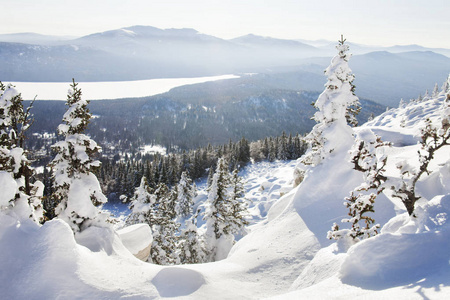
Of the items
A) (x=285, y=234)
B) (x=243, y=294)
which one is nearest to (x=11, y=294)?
(x=243, y=294)

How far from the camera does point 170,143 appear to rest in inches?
7849

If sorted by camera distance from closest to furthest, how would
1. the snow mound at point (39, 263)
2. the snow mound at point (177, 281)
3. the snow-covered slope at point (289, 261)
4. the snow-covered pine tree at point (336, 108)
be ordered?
the snow-covered slope at point (289, 261) → the snow mound at point (39, 263) → the snow mound at point (177, 281) → the snow-covered pine tree at point (336, 108)

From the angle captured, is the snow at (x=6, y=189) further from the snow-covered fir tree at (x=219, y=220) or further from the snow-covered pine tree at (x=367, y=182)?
the snow-covered fir tree at (x=219, y=220)

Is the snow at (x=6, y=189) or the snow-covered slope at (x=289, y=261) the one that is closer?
the snow-covered slope at (x=289, y=261)

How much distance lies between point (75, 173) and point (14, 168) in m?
2.72

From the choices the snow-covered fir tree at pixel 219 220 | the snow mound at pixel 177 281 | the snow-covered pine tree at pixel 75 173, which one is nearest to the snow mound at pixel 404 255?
the snow mound at pixel 177 281

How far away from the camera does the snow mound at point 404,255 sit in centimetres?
565

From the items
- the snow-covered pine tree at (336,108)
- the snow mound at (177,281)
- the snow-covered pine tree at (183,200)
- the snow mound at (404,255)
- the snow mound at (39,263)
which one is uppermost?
the snow-covered pine tree at (336,108)

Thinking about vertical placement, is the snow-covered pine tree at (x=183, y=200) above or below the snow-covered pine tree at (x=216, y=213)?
below

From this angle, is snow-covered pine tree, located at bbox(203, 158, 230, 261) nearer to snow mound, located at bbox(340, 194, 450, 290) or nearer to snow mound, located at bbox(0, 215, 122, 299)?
snow mound, located at bbox(0, 215, 122, 299)

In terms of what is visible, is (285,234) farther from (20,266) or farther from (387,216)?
(20,266)

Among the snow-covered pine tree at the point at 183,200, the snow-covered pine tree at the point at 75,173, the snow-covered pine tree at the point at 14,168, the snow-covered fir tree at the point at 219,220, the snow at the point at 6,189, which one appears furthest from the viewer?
the snow-covered pine tree at the point at 183,200

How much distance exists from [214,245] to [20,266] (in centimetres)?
1907

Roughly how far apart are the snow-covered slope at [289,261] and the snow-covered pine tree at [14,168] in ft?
2.52
